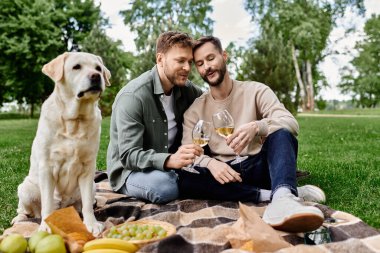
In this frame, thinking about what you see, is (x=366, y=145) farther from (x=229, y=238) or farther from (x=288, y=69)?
(x=288, y=69)

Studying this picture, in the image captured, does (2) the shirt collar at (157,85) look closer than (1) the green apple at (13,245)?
No

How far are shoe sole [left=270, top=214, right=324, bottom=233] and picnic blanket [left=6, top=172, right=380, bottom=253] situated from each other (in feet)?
0.19

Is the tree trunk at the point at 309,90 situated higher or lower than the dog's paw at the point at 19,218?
higher

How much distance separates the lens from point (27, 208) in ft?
12.8

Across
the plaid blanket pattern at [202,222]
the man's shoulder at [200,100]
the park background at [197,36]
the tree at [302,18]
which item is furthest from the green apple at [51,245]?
the tree at [302,18]

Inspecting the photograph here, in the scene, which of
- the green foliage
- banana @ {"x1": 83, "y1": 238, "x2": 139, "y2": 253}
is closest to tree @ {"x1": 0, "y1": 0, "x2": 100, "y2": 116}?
the green foliage

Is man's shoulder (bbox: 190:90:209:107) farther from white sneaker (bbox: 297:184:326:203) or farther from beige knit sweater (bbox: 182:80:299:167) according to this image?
white sneaker (bbox: 297:184:326:203)

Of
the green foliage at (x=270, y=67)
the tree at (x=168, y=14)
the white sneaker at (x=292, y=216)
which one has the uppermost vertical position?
the tree at (x=168, y=14)

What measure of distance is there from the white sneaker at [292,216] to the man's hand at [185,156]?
809mm

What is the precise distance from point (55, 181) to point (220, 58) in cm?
209

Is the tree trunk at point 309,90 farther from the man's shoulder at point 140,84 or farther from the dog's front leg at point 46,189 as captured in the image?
the dog's front leg at point 46,189

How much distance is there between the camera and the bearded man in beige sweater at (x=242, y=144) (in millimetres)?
3857

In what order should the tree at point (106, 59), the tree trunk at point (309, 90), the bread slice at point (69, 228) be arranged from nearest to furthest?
the bread slice at point (69, 228) < the tree at point (106, 59) < the tree trunk at point (309, 90)

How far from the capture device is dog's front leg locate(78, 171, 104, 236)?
11.9 ft
